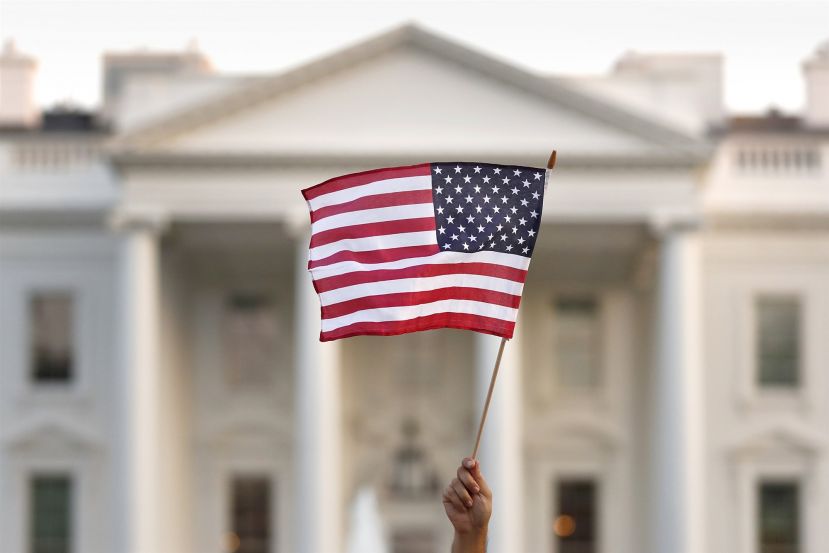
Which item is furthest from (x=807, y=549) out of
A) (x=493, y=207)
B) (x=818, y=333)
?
(x=493, y=207)

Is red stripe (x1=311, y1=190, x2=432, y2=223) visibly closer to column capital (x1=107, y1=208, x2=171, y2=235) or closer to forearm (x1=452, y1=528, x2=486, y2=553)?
forearm (x1=452, y1=528, x2=486, y2=553)

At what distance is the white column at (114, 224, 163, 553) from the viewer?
108ft

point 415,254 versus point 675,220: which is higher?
point 675,220

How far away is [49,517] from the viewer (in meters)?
37.0

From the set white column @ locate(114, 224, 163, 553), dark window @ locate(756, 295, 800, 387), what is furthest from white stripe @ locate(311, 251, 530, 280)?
dark window @ locate(756, 295, 800, 387)

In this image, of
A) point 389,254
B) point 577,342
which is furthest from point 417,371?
point 389,254

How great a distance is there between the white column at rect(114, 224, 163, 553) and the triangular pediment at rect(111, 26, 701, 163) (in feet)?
6.57

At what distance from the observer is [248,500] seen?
37.7 m

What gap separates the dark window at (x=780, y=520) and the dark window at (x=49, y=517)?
14052 millimetres

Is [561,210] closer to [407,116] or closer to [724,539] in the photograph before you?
[407,116]

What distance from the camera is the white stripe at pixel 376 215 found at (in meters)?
11.5

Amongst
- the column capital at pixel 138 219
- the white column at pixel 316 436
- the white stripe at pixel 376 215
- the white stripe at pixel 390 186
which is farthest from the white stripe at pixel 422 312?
the column capital at pixel 138 219

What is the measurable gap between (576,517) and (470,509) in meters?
29.8

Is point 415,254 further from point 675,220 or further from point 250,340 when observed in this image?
point 250,340
